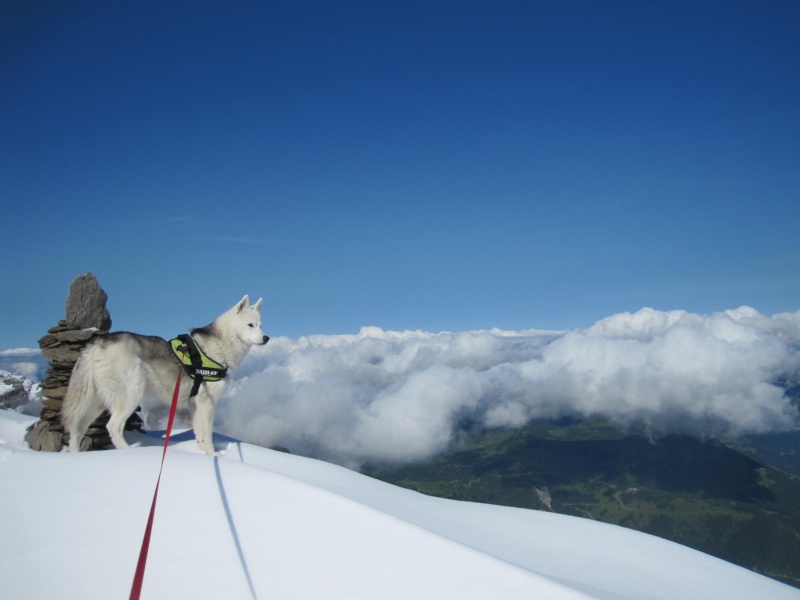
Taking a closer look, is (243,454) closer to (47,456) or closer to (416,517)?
(47,456)

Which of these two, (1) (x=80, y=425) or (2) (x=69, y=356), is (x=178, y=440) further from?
(2) (x=69, y=356)

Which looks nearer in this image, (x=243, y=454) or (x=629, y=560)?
(x=629, y=560)

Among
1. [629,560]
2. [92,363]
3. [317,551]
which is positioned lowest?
[629,560]

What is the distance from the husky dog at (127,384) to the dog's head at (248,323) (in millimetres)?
645

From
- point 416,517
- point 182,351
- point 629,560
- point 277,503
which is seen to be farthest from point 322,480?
point 629,560

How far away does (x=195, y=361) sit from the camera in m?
10.9

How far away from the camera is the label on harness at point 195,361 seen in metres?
10.9

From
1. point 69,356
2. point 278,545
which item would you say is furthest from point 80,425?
point 278,545

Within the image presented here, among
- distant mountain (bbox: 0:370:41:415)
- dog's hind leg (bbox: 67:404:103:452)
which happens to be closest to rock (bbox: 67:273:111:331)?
dog's hind leg (bbox: 67:404:103:452)

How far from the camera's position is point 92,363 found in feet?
33.3

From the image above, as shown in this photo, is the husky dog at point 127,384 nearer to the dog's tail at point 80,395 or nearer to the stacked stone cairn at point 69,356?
the dog's tail at point 80,395

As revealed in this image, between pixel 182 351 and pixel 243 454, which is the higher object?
pixel 182 351

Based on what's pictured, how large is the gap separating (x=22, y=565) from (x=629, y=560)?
8.02 m

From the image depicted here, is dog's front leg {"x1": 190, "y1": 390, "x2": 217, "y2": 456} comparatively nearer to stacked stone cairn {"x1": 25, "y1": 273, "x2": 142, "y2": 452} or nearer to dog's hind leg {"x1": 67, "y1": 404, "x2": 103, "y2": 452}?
dog's hind leg {"x1": 67, "y1": 404, "x2": 103, "y2": 452}
